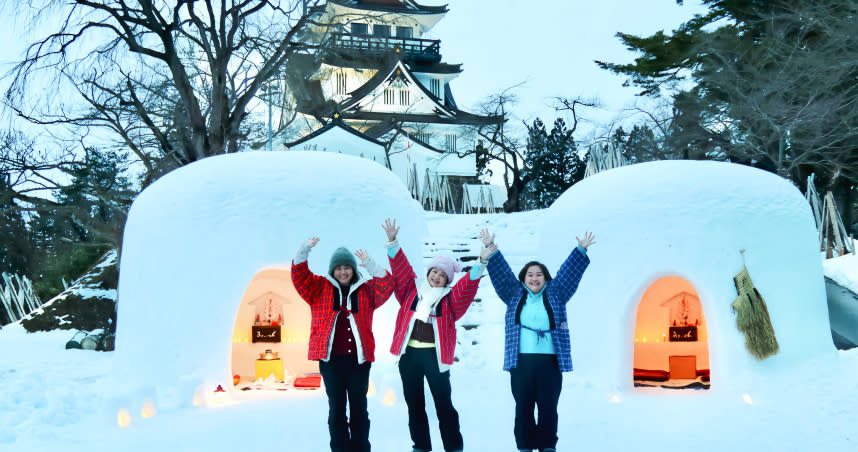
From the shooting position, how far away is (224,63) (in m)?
11.9

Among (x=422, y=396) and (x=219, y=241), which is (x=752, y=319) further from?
(x=219, y=241)

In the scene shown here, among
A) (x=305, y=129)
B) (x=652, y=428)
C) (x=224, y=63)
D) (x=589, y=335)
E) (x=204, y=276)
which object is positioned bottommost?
(x=652, y=428)

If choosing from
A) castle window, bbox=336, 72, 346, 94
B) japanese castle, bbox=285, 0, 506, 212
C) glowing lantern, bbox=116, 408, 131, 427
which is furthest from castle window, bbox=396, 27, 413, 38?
glowing lantern, bbox=116, 408, 131, 427

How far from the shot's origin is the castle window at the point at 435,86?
2573 cm

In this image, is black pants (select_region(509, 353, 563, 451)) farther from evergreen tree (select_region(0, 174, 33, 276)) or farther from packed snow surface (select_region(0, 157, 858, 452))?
evergreen tree (select_region(0, 174, 33, 276))

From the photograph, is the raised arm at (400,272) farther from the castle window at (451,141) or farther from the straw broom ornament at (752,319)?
the castle window at (451,141)

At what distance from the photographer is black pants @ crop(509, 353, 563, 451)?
3986 millimetres

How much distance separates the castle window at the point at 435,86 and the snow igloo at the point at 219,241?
19186mm

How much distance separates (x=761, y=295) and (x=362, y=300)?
13.1 ft

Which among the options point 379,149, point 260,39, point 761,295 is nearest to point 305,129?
point 379,149

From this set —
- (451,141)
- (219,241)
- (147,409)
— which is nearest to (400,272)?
(219,241)

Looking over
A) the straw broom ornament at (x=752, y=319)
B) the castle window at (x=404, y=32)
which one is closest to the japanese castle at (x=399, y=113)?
the castle window at (x=404, y=32)

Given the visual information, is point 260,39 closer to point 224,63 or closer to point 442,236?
point 224,63

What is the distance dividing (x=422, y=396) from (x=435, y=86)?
2266 cm
